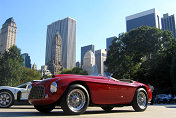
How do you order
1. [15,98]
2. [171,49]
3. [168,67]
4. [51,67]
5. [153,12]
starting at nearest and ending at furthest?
[15,98] < [168,67] < [171,49] < [153,12] < [51,67]

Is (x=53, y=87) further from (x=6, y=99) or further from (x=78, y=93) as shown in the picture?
(x=6, y=99)

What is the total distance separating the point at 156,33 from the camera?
4088cm

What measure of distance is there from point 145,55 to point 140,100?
3717 cm

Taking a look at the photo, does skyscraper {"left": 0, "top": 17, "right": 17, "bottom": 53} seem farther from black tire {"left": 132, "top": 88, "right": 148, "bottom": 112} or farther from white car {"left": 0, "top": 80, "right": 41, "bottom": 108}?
black tire {"left": 132, "top": 88, "right": 148, "bottom": 112}

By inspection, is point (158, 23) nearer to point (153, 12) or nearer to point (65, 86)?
point (153, 12)

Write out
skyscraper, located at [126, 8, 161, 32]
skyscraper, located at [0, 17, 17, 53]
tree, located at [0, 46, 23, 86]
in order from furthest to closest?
skyscraper, located at [0, 17, 17, 53]
skyscraper, located at [126, 8, 161, 32]
tree, located at [0, 46, 23, 86]

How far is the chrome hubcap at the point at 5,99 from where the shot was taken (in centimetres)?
923

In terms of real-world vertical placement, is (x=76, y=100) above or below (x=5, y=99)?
above

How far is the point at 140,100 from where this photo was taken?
688 cm

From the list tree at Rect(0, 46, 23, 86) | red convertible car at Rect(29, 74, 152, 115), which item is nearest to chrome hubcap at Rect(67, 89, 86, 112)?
red convertible car at Rect(29, 74, 152, 115)

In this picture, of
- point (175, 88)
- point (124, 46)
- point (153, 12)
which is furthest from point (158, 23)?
point (175, 88)

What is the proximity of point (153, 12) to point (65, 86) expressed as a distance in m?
125

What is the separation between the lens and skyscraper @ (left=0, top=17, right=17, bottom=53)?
172925 millimetres

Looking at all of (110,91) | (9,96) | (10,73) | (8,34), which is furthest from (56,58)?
(110,91)
